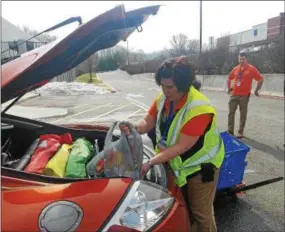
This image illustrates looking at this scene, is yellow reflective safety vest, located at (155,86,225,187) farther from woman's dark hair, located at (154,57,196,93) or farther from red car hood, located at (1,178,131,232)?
red car hood, located at (1,178,131,232)

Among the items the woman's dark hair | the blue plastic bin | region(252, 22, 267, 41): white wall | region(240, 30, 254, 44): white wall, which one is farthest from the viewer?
region(240, 30, 254, 44): white wall

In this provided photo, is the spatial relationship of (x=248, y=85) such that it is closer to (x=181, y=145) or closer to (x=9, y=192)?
(x=181, y=145)

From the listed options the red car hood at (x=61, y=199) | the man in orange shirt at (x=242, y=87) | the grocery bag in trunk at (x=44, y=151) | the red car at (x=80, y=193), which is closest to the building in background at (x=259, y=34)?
the man in orange shirt at (x=242, y=87)

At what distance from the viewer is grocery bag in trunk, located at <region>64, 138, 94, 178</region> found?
2.15 meters

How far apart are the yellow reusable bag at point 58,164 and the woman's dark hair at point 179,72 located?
0.92m

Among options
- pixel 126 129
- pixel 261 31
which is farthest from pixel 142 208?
pixel 261 31

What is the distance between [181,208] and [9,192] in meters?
0.95

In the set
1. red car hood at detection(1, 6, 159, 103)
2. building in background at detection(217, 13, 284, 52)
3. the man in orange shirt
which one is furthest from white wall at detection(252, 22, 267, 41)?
red car hood at detection(1, 6, 159, 103)

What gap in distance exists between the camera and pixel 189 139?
2102 mm

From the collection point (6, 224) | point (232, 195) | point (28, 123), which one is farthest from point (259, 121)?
point (6, 224)

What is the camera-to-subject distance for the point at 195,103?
2148 mm

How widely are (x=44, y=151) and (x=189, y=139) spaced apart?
1113mm

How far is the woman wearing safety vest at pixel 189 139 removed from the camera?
2.10 metres

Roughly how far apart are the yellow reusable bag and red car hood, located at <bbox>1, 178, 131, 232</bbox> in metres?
0.42
